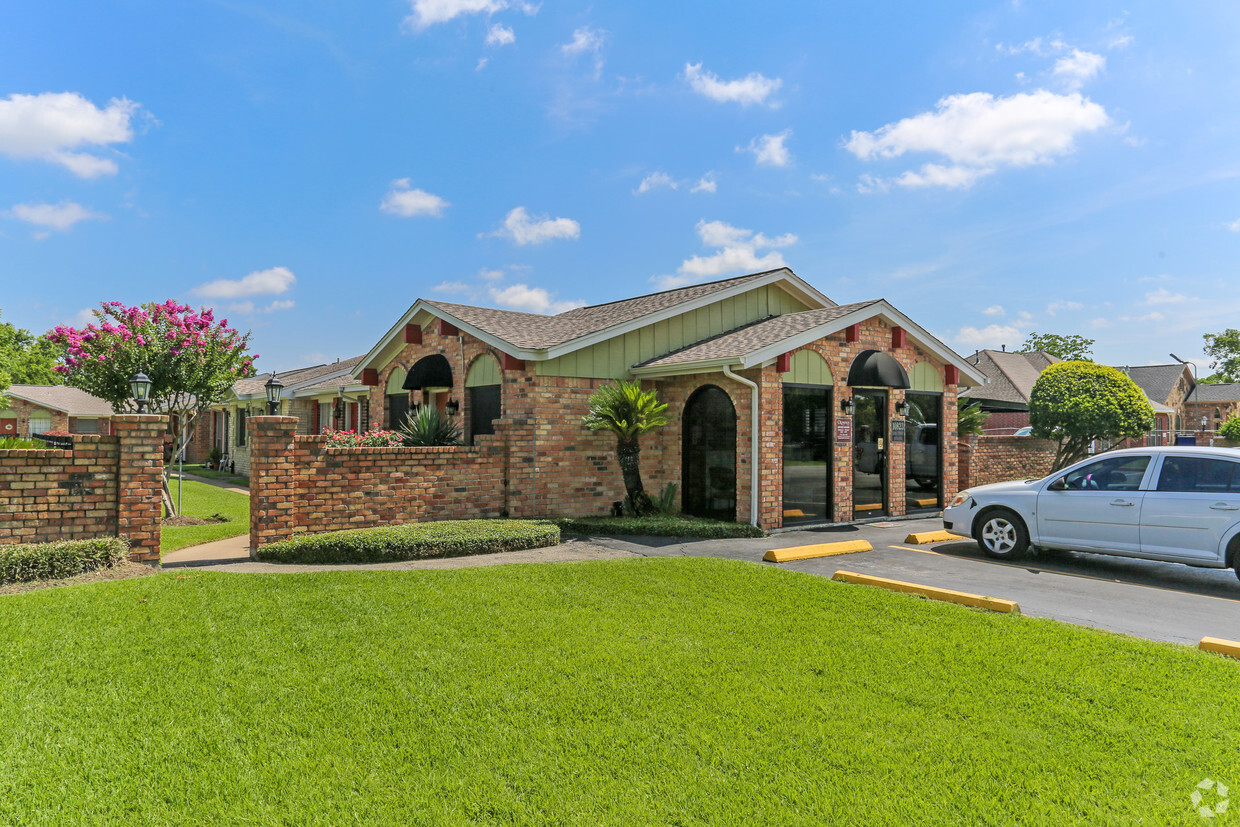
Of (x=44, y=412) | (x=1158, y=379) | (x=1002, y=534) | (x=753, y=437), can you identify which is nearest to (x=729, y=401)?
(x=753, y=437)

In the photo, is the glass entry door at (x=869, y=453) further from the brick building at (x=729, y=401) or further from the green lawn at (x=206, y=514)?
the green lawn at (x=206, y=514)

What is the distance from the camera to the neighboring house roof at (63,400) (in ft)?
114

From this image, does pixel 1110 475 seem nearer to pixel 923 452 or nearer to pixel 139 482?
pixel 923 452

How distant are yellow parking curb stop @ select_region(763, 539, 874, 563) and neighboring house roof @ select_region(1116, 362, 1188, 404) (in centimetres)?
4283

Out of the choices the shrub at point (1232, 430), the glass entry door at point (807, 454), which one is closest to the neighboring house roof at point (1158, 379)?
the shrub at point (1232, 430)

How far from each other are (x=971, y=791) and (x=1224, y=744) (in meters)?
1.76

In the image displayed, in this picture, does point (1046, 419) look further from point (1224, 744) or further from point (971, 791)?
point (971, 791)

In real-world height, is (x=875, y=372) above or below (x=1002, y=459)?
above

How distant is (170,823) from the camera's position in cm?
320

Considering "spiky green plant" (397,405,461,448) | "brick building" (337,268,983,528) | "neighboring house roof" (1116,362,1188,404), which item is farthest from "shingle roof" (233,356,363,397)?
"neighboring house roof" (1116,362,1188,404)

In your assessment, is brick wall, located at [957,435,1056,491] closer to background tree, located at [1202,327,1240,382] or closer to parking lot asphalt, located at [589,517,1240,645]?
parking lot asphalt, located at [589,517,1240,645]

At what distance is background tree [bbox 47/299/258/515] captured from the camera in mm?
13195

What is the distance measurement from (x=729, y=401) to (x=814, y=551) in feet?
11.3

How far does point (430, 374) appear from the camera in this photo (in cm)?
1503
